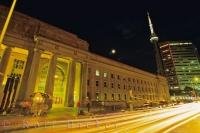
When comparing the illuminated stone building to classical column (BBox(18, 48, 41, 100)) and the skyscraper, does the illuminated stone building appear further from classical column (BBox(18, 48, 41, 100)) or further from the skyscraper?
the skyscraper

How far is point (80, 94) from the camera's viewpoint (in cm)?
3878

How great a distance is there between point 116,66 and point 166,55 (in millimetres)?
129993

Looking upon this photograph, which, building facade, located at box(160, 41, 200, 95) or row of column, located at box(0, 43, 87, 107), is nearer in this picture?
row of column, located at box(0, 43, 87, 107)

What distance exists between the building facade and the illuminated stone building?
12112cm

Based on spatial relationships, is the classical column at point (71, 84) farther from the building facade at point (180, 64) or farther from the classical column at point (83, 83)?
the building facade at point (180, 64)

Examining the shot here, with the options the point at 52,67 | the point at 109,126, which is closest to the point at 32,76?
the point at 52,67

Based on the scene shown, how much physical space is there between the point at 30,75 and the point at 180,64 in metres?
154

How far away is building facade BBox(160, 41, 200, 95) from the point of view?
154500 mm

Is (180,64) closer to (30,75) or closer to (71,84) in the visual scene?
(71,84)

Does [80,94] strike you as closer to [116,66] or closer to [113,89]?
[113,89]

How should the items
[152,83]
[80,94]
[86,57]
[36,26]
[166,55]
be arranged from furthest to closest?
[166,55] → [152,83] → [86,57] → [80,94] → [36,26]

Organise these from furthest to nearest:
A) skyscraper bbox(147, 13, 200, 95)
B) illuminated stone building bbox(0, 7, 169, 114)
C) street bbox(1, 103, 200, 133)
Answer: skyscraper bbox(147, 13, 200, 95)
illuminated stone building bbox(0, 7, 169, 114)
street bbox(1, 103, 200, 133)

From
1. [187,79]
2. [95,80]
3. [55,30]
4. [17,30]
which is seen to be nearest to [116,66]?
[95,80]

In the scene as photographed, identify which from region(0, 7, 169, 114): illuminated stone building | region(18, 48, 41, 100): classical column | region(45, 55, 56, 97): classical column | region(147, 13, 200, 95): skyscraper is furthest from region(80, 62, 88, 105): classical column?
region(147, 13, 200, 95): skyscraper
